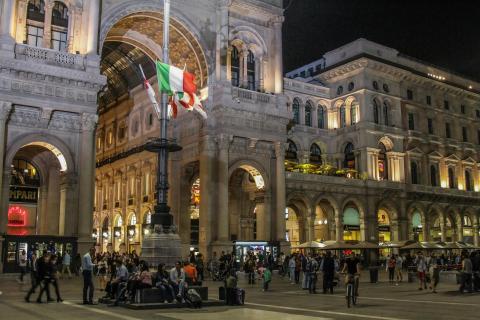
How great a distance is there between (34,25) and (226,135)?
14.9m

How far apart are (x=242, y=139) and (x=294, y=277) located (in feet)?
44.1

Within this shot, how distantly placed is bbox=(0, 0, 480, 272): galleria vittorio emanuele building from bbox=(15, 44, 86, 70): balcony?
85 millimetres

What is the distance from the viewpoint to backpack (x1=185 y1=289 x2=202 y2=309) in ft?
59.7

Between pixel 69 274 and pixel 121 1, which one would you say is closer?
pixel 69 274

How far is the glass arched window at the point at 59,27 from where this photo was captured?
36.6m

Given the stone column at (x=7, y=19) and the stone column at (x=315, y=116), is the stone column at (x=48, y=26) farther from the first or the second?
the stone column at (x=315, y=116)

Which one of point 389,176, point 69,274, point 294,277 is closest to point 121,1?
point 69,274

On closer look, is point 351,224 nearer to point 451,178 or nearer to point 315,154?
point 315,154

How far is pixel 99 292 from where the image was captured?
80.4 ft

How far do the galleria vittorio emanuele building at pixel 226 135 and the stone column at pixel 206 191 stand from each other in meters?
0.14

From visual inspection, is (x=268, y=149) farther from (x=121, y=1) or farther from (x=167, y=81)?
(x=167, y=81)

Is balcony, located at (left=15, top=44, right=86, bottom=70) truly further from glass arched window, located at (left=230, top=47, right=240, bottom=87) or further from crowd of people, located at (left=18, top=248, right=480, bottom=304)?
glass arched window, located at (left=230, top=47, right=240, bottom=87)

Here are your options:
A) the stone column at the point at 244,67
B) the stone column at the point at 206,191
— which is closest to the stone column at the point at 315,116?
the stone column at the point at 244,67

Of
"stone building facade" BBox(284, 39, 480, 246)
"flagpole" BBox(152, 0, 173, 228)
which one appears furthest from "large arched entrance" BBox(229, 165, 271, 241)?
"flagpole" BBox(152, 0, 173, 228)
